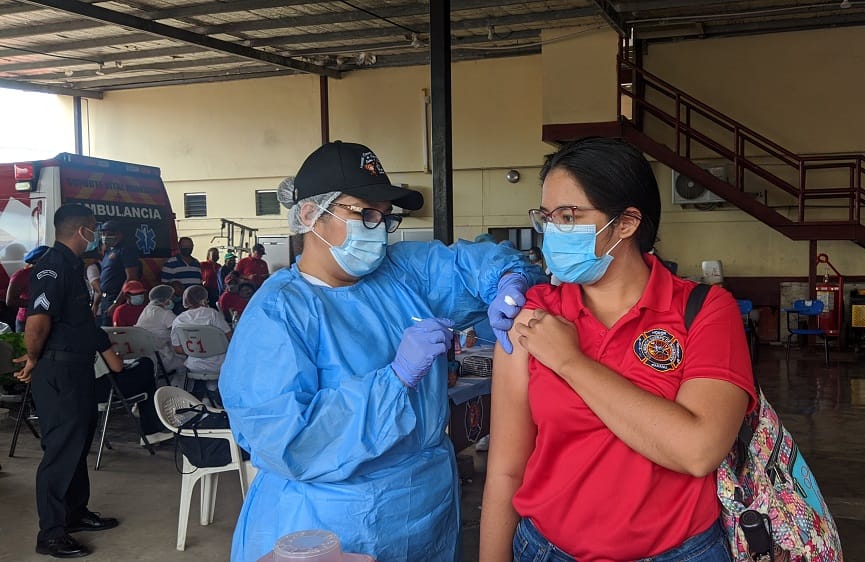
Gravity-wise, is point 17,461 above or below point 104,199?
below

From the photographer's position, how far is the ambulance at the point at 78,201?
7.58m

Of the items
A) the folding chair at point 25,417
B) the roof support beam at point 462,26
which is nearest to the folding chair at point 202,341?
the folding chair at point 25,417

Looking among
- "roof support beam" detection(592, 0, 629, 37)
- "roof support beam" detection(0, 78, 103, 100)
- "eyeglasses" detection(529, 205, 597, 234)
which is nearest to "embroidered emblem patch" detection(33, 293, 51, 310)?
"eyeglasses" detection(529, 205, 597, 234)

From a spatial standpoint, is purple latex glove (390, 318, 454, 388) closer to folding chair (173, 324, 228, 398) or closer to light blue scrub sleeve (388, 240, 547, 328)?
light blue scrub sleeve (388, 240, 547, 328)

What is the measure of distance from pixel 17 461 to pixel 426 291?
4910 millimetres

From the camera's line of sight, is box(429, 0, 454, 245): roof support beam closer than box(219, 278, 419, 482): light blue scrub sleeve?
No

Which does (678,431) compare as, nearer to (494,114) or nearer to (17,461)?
(17,461)

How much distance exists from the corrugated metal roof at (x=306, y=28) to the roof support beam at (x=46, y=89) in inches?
13.4

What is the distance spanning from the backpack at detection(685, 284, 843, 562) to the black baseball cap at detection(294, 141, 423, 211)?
79 centimetres

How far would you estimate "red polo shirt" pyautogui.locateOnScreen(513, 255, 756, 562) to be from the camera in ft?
4.48

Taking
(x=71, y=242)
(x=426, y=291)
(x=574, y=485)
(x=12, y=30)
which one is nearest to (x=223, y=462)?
(x=71, y=242)

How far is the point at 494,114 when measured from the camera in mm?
12328

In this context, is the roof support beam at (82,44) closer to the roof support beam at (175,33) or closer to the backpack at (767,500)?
the roof support beam at (175,33)

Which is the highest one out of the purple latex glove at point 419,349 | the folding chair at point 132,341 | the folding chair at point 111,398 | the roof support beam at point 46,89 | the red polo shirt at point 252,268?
the roof support beam at point 46,89
